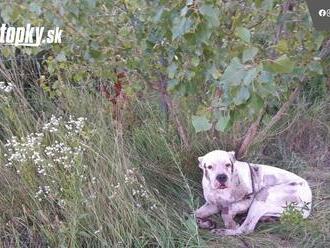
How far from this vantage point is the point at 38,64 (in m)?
4.95

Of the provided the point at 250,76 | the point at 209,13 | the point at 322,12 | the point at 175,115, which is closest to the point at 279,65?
the point at 250,76

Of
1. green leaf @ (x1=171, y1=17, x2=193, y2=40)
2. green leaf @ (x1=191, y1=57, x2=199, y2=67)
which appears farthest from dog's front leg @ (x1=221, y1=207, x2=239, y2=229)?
green leaf @ (x1=171, y1=17, x2=193, y2=40)

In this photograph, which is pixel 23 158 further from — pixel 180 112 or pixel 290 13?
pixel 290 13

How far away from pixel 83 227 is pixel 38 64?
86.3 inches

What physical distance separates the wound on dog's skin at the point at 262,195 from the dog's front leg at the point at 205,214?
0.26 metres

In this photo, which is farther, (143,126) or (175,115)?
(143,126)

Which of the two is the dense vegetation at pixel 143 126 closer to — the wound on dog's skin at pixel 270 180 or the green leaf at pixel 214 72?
→ the green leaf at pixel 214 72

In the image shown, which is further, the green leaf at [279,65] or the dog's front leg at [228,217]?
the dog's front leg at [228,217]

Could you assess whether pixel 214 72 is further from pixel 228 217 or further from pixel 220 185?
pixel 228 217

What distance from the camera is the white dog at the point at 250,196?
332 centimetres

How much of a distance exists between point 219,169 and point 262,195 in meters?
0.36

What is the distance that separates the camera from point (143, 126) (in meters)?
4.23

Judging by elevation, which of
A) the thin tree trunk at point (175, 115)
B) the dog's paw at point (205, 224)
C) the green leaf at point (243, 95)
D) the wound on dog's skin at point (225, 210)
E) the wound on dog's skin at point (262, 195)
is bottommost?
the dog's paw at point (205, 224)

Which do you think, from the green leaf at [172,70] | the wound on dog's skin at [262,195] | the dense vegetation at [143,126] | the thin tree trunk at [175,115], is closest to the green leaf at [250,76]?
the dense vegetation at [143,126]
